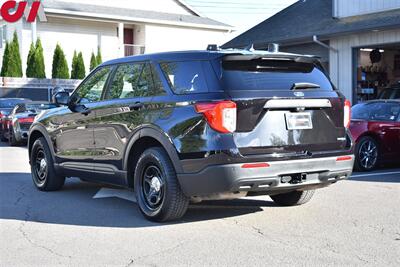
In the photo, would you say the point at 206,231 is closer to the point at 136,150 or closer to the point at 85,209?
the point at 136,150

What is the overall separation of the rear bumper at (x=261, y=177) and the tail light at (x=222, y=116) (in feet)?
1.23

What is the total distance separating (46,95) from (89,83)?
2214 centimetres

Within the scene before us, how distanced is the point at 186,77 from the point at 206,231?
1651 millimetres

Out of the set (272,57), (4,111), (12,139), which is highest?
(272,57)

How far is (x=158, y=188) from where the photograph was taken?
6383mm

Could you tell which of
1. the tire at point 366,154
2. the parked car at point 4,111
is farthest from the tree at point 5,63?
the tire at point 366,154

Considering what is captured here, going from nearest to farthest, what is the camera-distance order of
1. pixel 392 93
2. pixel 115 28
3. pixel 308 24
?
pixel 392 93 < pixel 308 24 < pixel 115 28

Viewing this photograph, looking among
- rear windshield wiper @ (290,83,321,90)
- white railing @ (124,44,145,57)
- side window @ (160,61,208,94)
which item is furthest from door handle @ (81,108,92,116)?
white railing @ (124,44,145,57)

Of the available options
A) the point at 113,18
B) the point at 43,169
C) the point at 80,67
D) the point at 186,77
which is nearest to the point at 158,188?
the point at 186,77

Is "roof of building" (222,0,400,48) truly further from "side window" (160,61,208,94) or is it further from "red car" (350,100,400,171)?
"side window" (160,61,208,94)

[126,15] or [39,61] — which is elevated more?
[126,15]

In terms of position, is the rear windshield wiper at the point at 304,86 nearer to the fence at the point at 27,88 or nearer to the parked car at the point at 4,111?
the parked car at the point at 4,111

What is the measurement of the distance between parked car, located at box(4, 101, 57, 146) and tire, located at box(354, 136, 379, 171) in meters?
9.55

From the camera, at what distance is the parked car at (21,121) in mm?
17109
